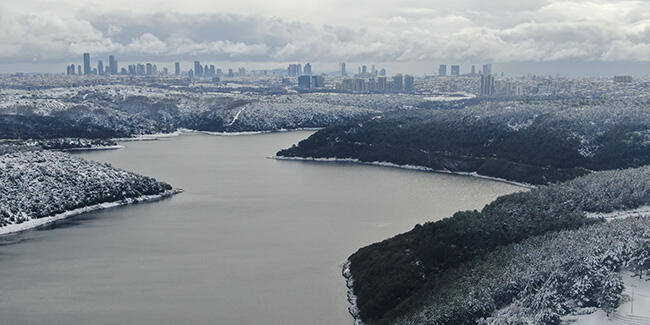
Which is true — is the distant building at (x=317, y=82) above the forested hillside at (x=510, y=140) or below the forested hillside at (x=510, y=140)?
above

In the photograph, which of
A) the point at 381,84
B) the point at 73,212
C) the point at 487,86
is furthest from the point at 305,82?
the point at 73,212

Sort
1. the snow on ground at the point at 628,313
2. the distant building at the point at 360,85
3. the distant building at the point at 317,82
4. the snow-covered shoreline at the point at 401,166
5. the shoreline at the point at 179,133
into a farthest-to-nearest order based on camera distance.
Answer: the distant building at the point at 317,82
the distant building at the point at 360,85
the shoreline at the point at 179,133
the snow-covered shoreline at the point at 401,166
the snow on ground at the point at 628,313

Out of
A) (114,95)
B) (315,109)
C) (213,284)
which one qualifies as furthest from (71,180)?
(114,95)

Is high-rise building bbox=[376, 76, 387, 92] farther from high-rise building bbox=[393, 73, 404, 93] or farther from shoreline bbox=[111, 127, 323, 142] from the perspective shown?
shoreline bbox=[111, 127, 323, 142]

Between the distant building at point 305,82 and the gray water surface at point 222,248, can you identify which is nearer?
the gray water surface at point 222,248

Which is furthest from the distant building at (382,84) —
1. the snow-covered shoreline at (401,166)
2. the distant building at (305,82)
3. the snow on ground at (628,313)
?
the snow on ground at (628,313)

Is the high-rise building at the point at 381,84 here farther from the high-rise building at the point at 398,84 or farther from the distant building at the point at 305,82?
the distant building at the point at 305,82
